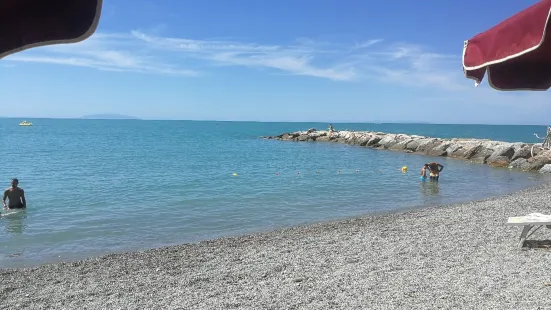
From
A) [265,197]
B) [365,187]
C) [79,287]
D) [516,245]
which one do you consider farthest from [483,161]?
[79,287]

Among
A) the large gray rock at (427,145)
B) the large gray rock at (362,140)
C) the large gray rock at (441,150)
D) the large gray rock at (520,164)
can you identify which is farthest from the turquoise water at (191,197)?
the large gray rock at (362,140)

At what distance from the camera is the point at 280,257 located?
9422 mm

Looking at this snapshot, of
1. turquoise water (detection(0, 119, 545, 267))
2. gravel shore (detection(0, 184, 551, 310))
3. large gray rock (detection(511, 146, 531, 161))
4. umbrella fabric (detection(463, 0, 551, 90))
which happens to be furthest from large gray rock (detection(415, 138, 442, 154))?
umbrella fabric (detection(463, 0, 551, 90))

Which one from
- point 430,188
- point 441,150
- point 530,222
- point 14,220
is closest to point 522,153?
point 441,150

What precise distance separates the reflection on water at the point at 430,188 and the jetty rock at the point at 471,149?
9.50 metres

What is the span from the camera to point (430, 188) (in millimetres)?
22703

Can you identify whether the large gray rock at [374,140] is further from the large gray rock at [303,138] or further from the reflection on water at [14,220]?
the reflection on water at [14,220]

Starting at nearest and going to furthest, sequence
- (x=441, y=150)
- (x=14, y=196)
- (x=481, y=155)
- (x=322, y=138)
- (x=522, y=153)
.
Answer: (x=14, y=196) < (x=522, y=153) < (x=481, y=155) < (x=441, y=150) < (x=322, y=138)

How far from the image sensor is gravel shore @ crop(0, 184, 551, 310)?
6566 millimetres

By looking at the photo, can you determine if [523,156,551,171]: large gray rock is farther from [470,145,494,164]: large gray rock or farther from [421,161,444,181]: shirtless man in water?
[421,161,444,181]: shirtless man in water

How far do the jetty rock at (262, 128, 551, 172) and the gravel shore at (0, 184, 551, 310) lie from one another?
73.5 feet

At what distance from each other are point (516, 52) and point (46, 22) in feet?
10.3

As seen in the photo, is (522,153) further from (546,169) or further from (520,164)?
(546,169)

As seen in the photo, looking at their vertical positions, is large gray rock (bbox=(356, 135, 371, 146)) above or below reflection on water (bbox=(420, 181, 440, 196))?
above
